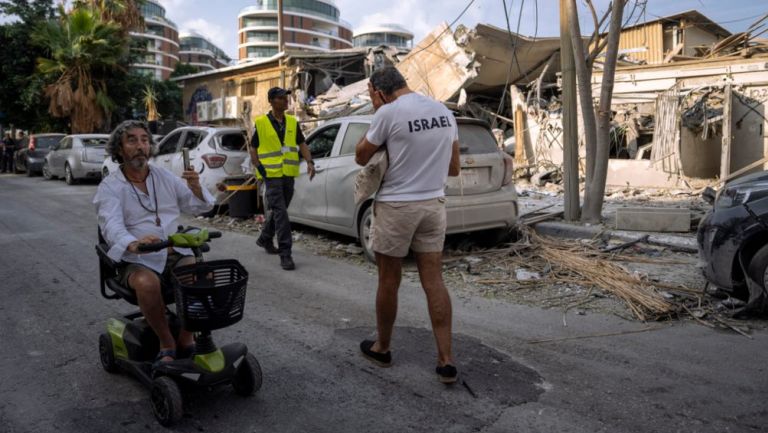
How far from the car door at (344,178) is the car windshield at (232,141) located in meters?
3.35

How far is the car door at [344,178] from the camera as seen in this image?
24.4 ft

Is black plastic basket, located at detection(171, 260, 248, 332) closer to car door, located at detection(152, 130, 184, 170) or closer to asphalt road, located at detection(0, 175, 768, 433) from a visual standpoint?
asphalt road, located at detection(0, 175, 768, 433)

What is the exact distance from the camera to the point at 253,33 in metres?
112

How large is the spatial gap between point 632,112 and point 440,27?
16.5 feet

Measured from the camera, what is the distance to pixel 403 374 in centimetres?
395

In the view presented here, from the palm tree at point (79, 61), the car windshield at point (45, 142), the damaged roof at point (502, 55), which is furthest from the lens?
the palm tree at point (79, 61)

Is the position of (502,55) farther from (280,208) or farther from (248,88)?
(248,88)

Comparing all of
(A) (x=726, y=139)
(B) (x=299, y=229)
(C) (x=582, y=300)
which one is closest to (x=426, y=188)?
(C) (x=582, y=300)

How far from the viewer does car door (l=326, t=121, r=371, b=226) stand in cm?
745

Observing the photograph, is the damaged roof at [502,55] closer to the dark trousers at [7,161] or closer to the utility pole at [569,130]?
the utility pole at [569,130]

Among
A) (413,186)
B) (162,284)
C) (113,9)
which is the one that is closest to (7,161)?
(113,9)

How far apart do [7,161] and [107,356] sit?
79.8 feet

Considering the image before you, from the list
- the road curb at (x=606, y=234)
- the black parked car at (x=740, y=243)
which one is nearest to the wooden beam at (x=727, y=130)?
the road curb at (x=606, y=234)

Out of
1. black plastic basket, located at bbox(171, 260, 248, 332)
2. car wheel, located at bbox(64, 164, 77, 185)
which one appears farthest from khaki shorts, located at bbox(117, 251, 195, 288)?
car wheel, located at bbox(64, 164, 77, 185)
